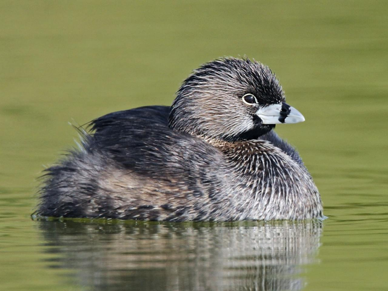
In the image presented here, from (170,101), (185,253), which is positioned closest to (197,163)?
(185,253)

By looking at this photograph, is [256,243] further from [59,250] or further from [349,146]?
[349,146]

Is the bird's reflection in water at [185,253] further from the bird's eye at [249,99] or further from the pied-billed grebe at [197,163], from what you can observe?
the bird's eye at [249,99]

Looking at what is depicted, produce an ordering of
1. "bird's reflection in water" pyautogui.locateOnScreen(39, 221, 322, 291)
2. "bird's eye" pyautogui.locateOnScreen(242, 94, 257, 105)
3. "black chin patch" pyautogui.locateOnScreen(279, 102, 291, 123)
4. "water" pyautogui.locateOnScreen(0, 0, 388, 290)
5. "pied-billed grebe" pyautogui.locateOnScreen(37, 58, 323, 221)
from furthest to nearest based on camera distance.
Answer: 1. "bird's eye" pyautogui.locateOnScreen(242, 94, 257, 105)
2. "black chin patch" pyautogui.locateOnScreen(279, 102, 291, 123)
3. "pied-billed grebe" pyautogui.locateOnScreen(37, 58, 323, 221)
4. "water" pyautogui.locateOnScreen(0, 0, 388, 290)
5. "bird's reflection in water" pyautogui.locateOnScreen(39, 221, 322, 291)

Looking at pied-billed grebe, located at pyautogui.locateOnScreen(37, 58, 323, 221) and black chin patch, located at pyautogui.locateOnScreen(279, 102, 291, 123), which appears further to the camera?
black chin patch, located at pyautogui.locateOnScreen(279, 102, 291, 123)

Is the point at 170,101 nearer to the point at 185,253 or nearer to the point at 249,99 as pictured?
the point at 249,99

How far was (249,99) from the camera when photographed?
11672 mm

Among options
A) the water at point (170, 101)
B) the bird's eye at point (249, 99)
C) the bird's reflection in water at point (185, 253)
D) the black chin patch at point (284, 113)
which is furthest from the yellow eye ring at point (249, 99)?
the bird's reflection in water at point (185, 253)

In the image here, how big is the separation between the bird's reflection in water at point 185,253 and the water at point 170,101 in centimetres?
2

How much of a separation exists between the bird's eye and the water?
1.38 m

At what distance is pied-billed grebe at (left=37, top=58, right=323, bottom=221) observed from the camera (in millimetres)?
10828

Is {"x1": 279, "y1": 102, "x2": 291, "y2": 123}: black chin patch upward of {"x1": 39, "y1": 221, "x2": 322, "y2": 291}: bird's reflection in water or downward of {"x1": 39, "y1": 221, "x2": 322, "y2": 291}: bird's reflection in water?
upward

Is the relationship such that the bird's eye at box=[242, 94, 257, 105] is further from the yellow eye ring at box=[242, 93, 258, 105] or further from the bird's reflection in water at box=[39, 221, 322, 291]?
the bird's reflection in water at box=[39, 221, 322, 291]

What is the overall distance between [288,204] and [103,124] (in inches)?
85.7

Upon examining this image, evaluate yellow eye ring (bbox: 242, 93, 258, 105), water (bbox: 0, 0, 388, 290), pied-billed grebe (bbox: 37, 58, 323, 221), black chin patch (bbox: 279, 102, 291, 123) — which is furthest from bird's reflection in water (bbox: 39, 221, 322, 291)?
yellow eye ring (bbox: 242, 93, 258, 105)
